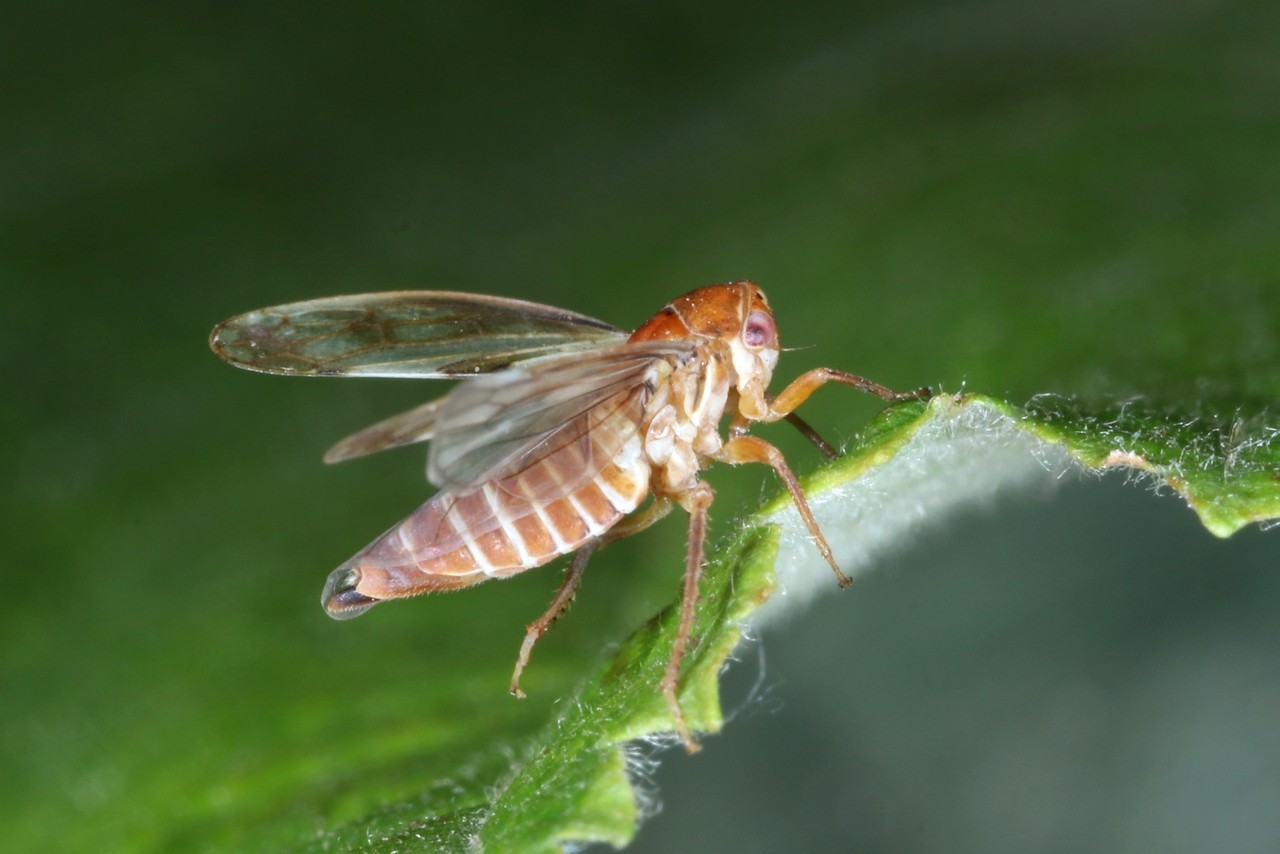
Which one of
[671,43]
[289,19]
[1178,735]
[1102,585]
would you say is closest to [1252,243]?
[1102,585]

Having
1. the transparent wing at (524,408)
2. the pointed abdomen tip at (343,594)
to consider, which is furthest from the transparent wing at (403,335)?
the pointed abdomen tip at (343,594)

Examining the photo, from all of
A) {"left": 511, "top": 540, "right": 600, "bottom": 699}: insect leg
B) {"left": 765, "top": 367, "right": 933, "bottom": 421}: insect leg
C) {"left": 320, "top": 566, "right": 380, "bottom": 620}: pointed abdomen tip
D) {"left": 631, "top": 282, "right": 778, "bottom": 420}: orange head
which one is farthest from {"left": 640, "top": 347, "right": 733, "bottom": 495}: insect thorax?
{"left": 320, "top": 566, "right": 380, "bottom": 620}: pointed abdomen tip

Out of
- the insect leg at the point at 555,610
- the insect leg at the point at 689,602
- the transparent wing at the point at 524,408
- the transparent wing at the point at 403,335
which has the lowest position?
the insect leg at the point at 555,610

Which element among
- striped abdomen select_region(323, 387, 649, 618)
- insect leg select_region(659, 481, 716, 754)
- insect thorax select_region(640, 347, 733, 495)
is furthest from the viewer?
insect thorax select_region(640, 347, 733, 495)

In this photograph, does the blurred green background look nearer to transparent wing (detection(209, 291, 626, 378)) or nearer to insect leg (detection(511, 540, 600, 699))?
insect leg (detection(511, 540, 600, 699))

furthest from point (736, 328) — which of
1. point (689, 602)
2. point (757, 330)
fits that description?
point (689, 602)

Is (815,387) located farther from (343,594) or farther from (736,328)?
(343,594)

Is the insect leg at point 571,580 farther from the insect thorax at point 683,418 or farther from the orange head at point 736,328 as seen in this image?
the orange head at point 736,328
